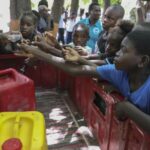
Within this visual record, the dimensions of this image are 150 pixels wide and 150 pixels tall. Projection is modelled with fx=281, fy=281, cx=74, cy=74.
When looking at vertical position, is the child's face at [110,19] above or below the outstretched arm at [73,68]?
above

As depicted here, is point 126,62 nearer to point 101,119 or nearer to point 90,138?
point 101,119

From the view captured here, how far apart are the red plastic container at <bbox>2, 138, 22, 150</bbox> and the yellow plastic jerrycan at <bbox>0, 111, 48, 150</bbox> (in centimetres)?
8

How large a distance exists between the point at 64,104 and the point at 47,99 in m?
0.24

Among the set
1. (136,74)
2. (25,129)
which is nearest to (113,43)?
(136,74)

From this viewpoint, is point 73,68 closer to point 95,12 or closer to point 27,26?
point 27,26

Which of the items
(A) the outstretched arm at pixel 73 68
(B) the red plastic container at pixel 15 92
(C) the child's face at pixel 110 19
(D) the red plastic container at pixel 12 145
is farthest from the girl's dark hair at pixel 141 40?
(C) the child's face at pixel 110 19

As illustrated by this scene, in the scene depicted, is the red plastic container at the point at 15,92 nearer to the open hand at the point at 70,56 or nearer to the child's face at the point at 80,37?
the open hand at the point at 70,56

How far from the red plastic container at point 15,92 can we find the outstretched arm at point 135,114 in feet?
3.40

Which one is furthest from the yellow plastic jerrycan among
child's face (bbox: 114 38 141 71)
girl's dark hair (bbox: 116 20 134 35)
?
girl's dark hair (bbox: 116 20 134 35)

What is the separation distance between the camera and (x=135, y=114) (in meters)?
1.72

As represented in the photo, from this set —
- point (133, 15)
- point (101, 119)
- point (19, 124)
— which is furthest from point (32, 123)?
point (133, 15)

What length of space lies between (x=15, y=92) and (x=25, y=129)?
2.18 ft

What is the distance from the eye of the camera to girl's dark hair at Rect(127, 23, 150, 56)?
184cm

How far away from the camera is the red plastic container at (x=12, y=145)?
167 cm
